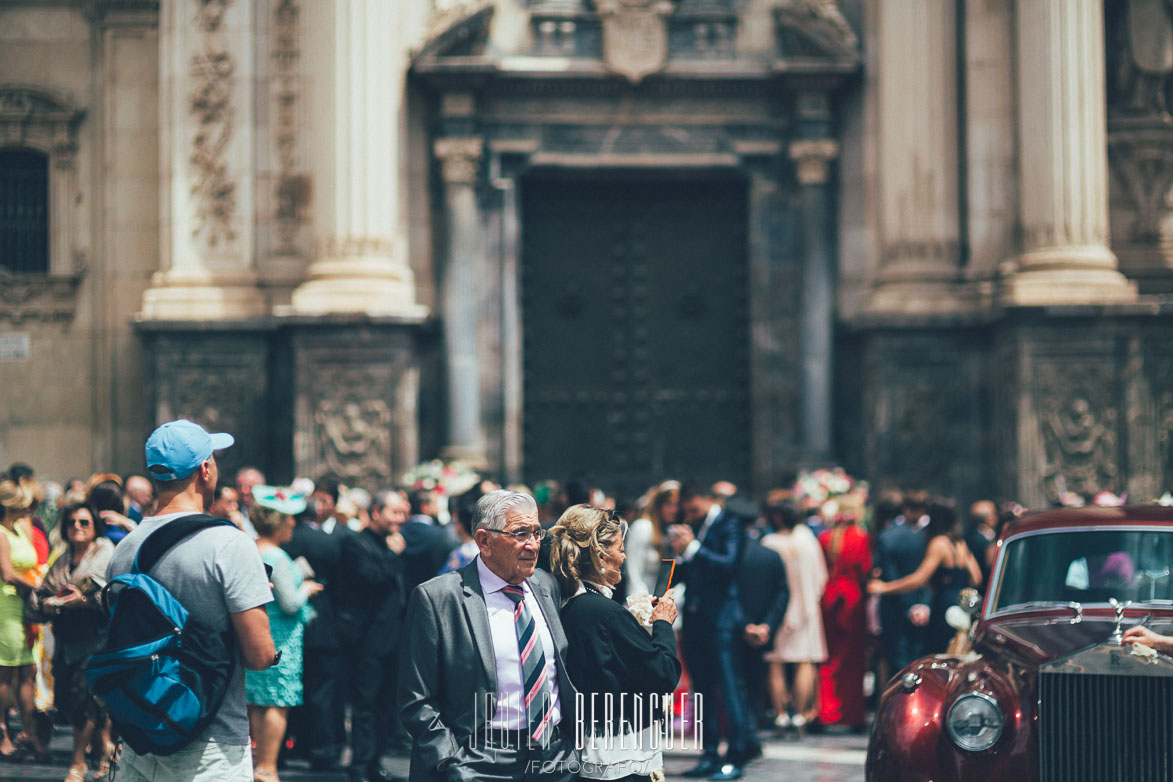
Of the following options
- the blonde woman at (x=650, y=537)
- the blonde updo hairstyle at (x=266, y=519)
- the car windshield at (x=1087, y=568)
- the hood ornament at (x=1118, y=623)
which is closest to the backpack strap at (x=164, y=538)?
the hood ornament at (x=1118, y=623)

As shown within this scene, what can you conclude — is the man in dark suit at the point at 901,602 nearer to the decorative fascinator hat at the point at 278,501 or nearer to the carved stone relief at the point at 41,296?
the decorative fascinator hat at the point at 278,501

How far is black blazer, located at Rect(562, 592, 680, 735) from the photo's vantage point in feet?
20.9

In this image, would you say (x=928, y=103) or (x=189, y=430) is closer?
(x=189, y=430)

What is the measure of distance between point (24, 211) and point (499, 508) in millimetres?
16725

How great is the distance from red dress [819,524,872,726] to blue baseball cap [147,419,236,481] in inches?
368

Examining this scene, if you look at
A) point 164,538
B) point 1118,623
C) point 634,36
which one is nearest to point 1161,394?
point 634,36

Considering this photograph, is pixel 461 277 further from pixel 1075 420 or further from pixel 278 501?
pixel 278 501

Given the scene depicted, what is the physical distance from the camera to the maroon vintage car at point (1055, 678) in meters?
7.97

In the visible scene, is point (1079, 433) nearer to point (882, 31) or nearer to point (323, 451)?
point (882, 31)

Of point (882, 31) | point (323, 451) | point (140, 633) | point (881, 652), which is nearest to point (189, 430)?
point (140, 633)

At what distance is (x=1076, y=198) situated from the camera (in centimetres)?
1845

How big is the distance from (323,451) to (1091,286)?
8.98 metres

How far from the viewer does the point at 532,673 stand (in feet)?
19.9

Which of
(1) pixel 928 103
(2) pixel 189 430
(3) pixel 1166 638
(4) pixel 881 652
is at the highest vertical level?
(1) pixel 928 103
